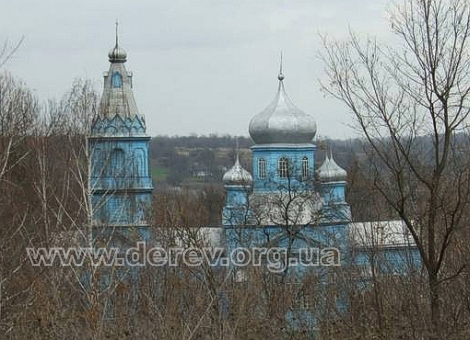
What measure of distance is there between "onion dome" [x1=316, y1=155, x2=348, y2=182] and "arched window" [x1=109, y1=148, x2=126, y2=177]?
6349 mm

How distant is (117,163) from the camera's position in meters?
26.0

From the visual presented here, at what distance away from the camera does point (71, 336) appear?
8.38 m

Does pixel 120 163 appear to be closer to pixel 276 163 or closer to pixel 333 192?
pixel 276 163

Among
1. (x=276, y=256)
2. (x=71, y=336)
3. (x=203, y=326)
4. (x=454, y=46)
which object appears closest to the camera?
(x=454, y=46)

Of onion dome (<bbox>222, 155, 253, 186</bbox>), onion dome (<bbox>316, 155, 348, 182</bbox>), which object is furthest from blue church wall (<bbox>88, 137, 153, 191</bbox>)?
onion dome (<bbox>316, 155, 348, 182</bbox>)

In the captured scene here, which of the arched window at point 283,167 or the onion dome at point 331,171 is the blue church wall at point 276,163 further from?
the onion dome at point 331,171

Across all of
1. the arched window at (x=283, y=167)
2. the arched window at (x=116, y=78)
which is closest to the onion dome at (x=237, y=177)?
the arched window at (x=283, y=167)

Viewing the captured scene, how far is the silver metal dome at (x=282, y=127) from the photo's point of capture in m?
30.2

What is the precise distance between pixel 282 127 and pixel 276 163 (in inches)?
52.3

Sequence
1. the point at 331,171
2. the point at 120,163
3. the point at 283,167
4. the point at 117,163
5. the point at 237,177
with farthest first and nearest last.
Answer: the point at 331,171
the point at 237,177
the point at 283,167
the point at 120,163
the point at 117,163

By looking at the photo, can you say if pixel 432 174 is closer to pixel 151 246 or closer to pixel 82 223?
pixel 151 246

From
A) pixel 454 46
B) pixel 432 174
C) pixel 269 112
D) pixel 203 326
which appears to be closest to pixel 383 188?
pixel 432 174

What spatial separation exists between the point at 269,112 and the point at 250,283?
826 inches

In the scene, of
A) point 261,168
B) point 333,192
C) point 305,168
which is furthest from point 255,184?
point 333,192
